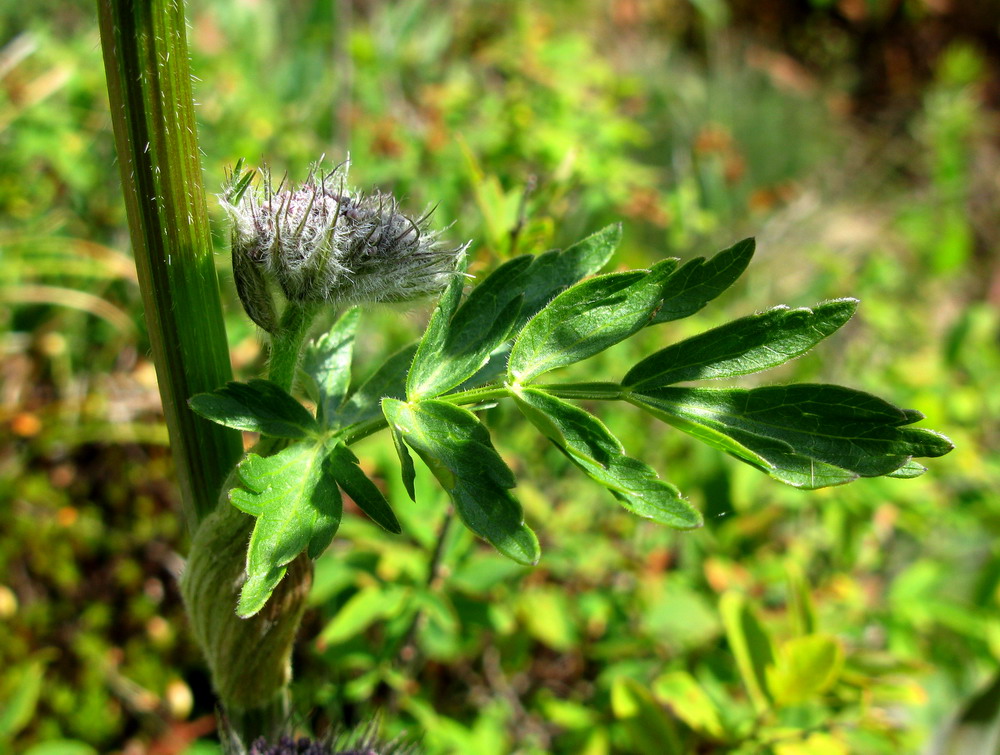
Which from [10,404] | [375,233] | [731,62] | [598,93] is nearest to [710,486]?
[375,233]

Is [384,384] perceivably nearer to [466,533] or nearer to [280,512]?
[280,512]

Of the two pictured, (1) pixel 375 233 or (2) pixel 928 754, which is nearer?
(1) pixel 375 233

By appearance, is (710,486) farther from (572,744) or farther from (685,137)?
(685,137)

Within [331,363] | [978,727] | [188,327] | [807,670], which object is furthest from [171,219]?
[978,727]

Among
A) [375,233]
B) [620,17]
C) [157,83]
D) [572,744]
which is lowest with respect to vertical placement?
[572,744]

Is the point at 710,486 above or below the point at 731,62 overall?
below
